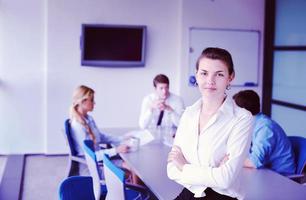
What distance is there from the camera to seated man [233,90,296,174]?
337 cm

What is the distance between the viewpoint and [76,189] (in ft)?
8.62

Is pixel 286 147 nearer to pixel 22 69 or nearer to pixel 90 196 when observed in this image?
pixel 90 196

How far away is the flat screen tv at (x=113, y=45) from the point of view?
Result: 6613 mm

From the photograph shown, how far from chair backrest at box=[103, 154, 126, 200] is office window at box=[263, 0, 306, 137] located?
14.5 ft

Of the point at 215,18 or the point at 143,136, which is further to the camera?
the point at 215,18

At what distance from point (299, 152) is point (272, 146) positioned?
40 centimetres

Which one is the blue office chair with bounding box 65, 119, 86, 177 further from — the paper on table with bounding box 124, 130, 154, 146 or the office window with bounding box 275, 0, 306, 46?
the office window with bounding box 275, 0, 306, 46

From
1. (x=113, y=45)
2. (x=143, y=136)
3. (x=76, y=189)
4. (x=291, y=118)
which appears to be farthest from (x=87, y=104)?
(x=291, y=118)

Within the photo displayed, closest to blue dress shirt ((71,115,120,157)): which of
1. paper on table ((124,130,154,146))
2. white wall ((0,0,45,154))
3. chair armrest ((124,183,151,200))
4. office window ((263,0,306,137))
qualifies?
paper on table ((124,130,154,146))

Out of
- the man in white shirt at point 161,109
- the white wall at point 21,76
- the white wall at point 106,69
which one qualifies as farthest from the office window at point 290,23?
the white wall at point 21,76

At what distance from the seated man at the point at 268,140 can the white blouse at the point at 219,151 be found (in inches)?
55.6

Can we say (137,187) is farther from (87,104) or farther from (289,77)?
(289,77)

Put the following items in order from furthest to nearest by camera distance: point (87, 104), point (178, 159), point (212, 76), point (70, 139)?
point (87, 104)
point (70, 139)
point (178, 159)
point (212, 76)

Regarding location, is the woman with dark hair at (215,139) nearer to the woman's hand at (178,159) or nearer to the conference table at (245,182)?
the woman's hand at (178,159)
